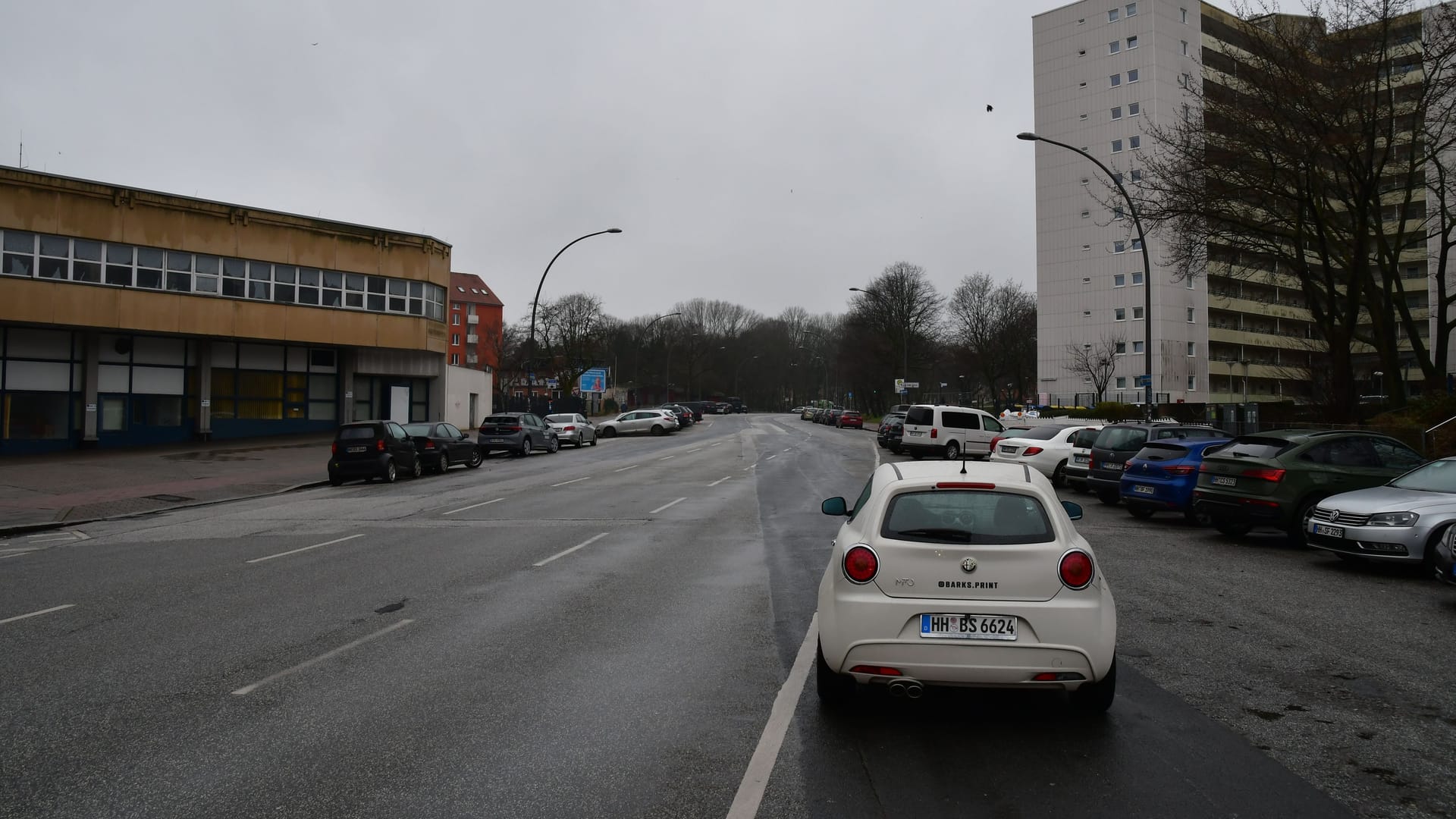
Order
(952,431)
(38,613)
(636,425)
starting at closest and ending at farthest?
1. (38,613)
2. (952,431)
3. (636,425)

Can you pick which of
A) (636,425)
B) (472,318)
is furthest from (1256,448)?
(472,318)

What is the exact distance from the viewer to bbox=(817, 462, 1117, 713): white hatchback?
4754 millimetres

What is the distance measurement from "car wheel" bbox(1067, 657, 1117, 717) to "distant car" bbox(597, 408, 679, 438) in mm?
49561

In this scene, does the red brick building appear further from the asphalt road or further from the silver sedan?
the silver sedan

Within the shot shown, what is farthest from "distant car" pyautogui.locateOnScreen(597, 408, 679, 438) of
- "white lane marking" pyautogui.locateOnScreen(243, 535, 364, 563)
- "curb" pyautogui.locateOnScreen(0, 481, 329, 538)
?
"white lane marking" pyautogui.locateOnScreen(243, 535, 364, 563)

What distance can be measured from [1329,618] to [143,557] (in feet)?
42.8

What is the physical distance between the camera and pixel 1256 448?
489 inches

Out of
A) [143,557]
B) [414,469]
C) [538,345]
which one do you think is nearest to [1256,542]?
[143,557]

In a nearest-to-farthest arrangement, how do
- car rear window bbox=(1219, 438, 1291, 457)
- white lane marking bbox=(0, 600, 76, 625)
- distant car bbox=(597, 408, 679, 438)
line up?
1. white lane marking bbox=(0, 600, 76, 625)
2. car rear window bbox=(1219, 438, 1291, 457)
3. distant car bbox=(597, 408, 679, 438)

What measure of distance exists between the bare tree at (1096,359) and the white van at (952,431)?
3310 cm

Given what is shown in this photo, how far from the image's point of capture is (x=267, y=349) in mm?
35781

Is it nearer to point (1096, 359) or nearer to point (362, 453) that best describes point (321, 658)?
point (362, 453)

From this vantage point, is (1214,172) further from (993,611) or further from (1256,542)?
(993,611)

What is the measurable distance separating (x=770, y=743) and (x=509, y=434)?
3109cm
